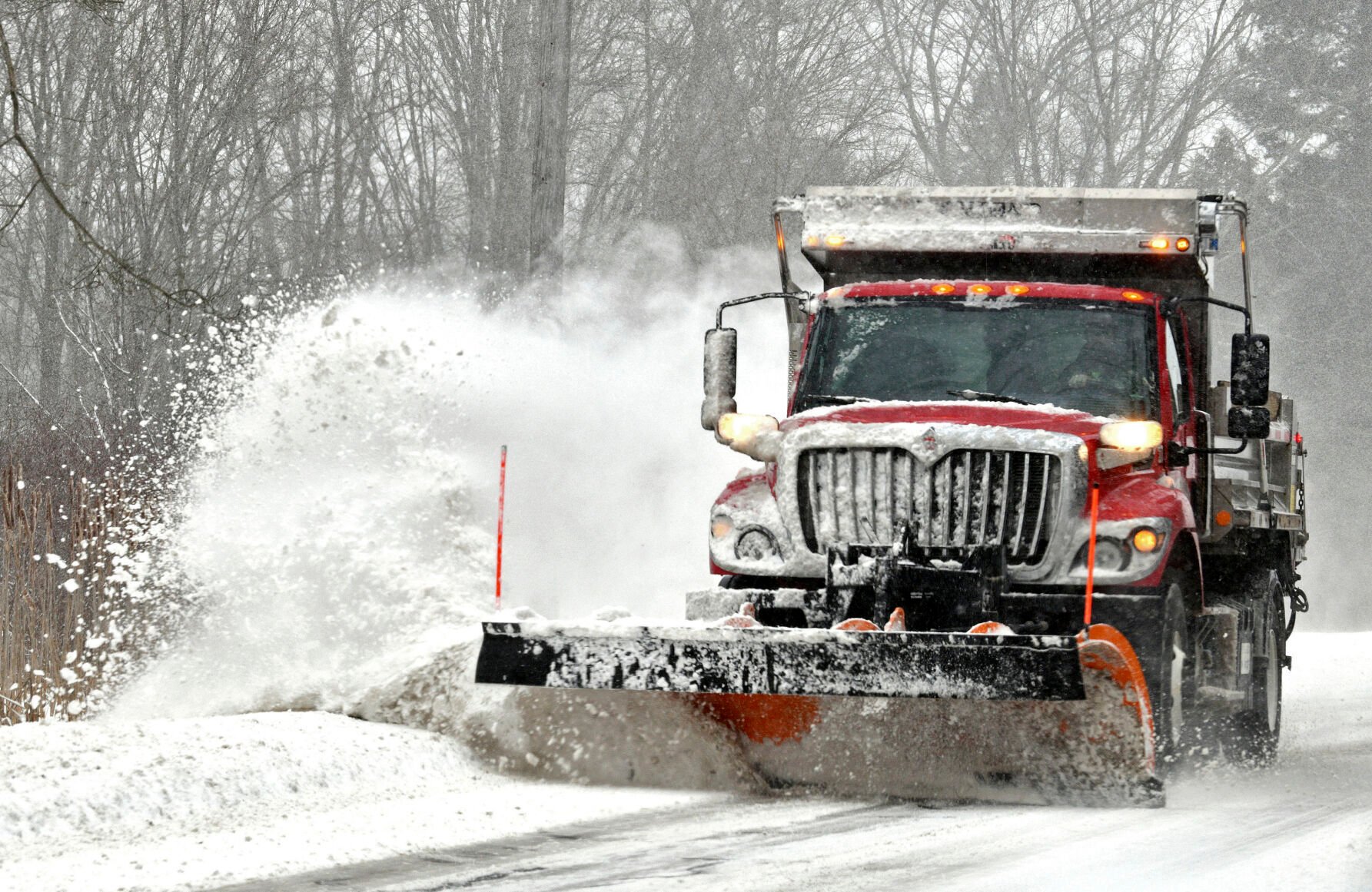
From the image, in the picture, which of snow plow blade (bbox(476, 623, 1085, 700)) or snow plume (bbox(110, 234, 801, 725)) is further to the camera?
snow plume (bbox(110, 234, 801, 725))

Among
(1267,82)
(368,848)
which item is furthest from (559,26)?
(1267,82)

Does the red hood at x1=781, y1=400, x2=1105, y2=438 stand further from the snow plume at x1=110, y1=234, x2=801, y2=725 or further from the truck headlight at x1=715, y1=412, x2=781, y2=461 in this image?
the snow plume at x1=110, y1=234, x2=801, y2=725

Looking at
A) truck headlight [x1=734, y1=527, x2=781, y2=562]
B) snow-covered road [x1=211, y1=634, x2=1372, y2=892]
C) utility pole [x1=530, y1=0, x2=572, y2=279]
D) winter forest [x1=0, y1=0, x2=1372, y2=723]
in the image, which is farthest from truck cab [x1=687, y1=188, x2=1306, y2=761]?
utility pole [x1=530, y1=0, x2=572, y2=279]

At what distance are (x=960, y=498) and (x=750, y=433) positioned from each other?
4.38ft

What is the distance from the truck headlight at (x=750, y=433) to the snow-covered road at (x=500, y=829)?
1687 millimetres

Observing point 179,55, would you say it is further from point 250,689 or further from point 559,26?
point 250,689

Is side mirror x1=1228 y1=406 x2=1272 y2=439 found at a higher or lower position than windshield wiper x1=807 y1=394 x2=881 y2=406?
lower

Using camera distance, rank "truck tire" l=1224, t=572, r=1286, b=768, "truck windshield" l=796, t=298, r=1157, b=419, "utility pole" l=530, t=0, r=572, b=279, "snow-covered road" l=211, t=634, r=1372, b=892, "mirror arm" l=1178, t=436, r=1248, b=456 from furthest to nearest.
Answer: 1. "utility pole" l=530, t=0, r=572, b=279
2. "truck tire" l=1224, t=572, r=1286, b=768
3. "mirror arm" l=1178, t=436, r=1248, b=456
4. "truck windshield" l=796, t=298, r=1157, b=419
5. "snow-covered road" l=211, t=634, r=1372, b=892

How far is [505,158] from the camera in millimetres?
19359

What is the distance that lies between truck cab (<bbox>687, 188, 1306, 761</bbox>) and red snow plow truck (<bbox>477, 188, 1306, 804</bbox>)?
0.04 feet

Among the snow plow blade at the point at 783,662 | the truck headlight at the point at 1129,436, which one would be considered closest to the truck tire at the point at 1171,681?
the truck headlight at the point at 1129,436

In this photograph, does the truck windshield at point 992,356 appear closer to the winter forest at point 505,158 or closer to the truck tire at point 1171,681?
the truck tire at point 1171,681

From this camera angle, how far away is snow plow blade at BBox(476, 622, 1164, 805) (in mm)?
6523


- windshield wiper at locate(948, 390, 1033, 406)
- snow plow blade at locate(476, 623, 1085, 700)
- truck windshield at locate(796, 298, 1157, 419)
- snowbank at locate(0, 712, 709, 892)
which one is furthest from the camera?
truck windshield at locate(796, 298, 1157, 419)
